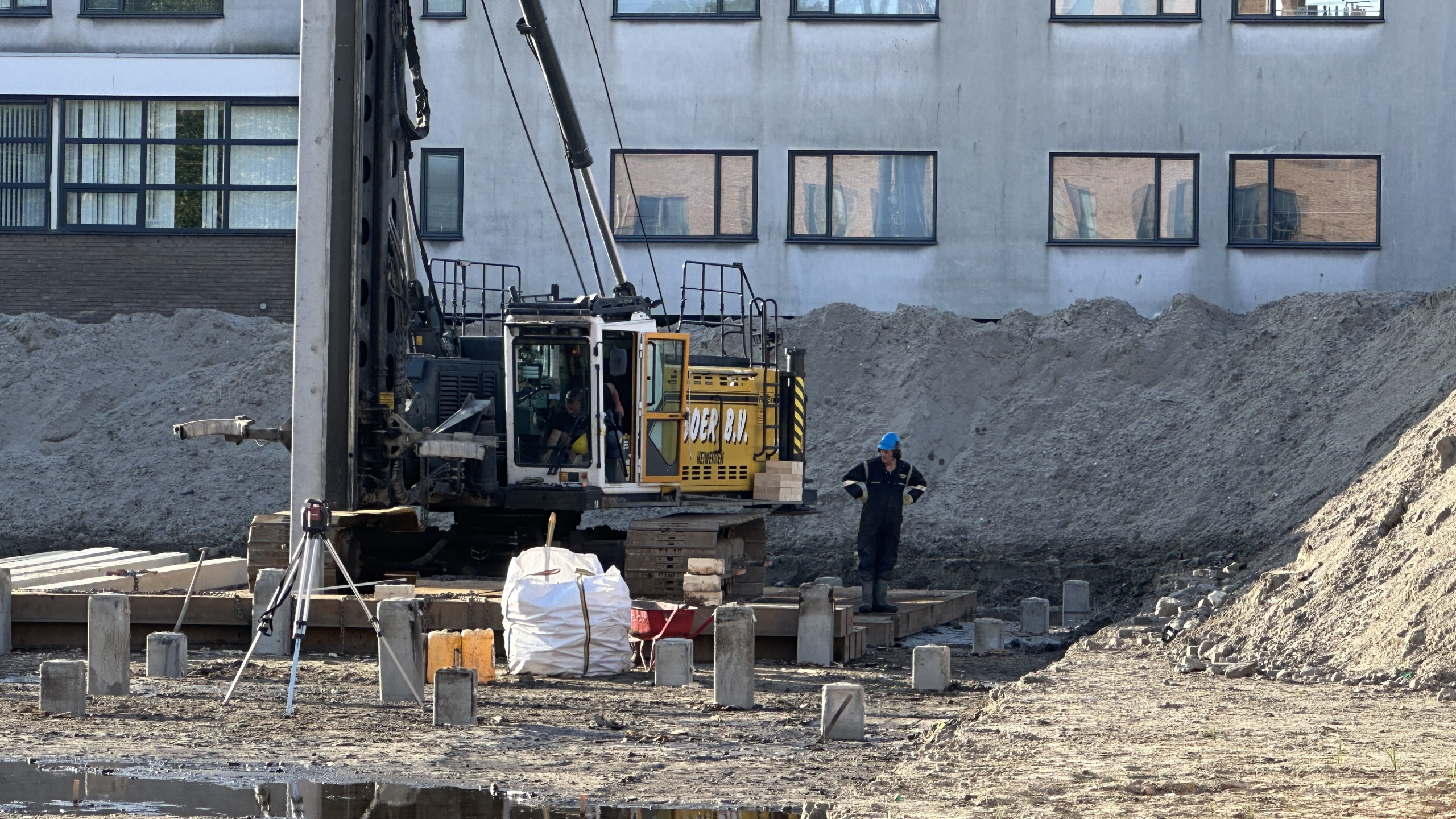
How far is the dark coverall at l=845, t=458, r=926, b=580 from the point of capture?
16.3 meters

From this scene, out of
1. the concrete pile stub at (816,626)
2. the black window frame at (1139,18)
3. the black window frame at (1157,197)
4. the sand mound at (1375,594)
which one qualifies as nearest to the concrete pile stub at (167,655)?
the concrete pile stub at (816,626)

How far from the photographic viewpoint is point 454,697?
34.3 ft

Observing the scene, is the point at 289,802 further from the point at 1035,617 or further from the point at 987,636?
the point at 1035,617

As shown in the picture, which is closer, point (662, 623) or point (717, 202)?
point (662, 623)

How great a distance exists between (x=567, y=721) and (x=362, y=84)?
608cm

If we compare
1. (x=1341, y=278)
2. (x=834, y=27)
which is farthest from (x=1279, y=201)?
(x=834, y=27)

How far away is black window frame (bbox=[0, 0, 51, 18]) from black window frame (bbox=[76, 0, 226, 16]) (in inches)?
21.3

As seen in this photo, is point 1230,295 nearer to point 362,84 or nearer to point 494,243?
point 494,243

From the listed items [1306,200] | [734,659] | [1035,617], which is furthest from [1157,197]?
[734,659]

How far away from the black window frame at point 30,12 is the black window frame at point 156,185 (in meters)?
1.44

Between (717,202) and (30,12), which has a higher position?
(30,12)

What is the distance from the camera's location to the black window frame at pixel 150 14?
29.1 m

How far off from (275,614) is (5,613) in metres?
2.32

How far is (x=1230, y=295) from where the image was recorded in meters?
27.7
